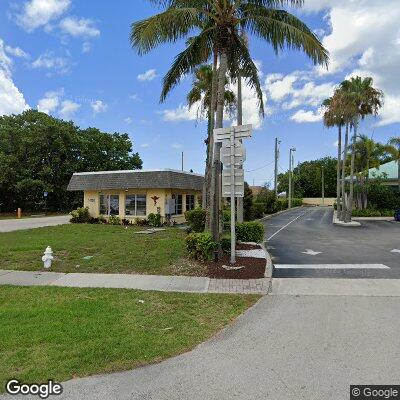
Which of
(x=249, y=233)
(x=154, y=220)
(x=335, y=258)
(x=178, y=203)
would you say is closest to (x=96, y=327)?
(x=335, y=258)

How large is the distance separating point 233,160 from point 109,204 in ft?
59.5

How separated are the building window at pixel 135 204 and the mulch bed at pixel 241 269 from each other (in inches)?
608

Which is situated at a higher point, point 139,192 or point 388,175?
point 388,175

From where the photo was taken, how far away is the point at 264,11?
11.8m

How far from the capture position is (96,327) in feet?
17.8

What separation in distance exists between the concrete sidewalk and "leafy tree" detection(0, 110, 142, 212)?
33012mm

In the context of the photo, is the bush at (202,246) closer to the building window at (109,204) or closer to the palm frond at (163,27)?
the palm frond at (163,27)

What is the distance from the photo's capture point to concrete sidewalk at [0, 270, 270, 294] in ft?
25.8

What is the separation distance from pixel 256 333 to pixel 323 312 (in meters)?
1.56

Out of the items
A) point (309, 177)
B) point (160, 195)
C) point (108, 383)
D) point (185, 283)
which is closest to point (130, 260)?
point (185, 283)

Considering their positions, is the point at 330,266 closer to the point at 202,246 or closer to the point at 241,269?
the point at 241,269

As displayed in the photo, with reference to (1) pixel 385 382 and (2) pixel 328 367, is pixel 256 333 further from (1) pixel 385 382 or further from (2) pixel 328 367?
(1) pixel 385 382

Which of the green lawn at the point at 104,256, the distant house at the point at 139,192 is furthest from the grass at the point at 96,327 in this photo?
the distant house at the point at 139,192

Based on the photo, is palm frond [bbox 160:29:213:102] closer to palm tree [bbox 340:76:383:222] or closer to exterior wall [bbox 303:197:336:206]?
palm tree [bbox 340:76:383:222]
